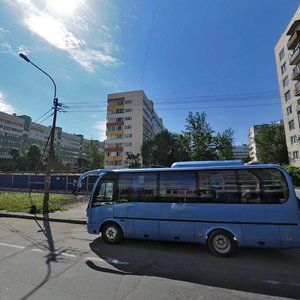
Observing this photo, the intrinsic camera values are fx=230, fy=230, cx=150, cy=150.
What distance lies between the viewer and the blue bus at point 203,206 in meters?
5.86

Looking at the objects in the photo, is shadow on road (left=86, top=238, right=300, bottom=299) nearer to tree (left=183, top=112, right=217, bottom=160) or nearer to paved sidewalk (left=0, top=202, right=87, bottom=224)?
paved sidewalk (left=0, top=202, right=87, bottom=224)

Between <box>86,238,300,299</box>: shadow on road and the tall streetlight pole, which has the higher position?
the tall streetlight pole

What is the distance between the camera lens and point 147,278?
478 cm

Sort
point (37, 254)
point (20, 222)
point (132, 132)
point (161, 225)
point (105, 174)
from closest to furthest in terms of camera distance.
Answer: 1. point (37, 254)
2. point (161, 225)
3. point (105, 174)
4. point (20, 222)
5. point (132, 132)

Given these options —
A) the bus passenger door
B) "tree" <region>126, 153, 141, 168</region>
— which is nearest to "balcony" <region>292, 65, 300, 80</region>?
"tree" <region>126, 153, 141, 168</region>

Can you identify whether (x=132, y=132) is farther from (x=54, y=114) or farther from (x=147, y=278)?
(x=147, y=278)

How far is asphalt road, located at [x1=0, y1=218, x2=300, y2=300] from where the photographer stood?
4.12m

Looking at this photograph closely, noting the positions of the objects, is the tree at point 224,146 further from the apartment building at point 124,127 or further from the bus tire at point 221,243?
the bus tire at point 221,243

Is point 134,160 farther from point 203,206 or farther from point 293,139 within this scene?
point 203,206

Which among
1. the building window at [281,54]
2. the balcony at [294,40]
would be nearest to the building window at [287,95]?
the building window at [281,54]

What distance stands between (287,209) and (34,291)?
5.82 meters

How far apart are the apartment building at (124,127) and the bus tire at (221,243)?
59.5 meters

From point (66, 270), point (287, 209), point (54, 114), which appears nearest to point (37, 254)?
point (66, 270)

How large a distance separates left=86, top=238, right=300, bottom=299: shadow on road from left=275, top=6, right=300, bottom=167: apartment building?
34.9 m
